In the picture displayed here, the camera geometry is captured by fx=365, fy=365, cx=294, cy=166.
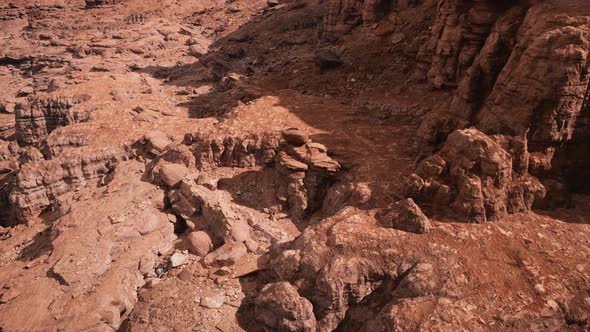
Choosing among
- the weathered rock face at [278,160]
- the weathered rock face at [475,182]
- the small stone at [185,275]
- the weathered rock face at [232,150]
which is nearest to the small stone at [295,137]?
the weathered rock face at [278,160]

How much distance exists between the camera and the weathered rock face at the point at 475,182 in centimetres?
1080

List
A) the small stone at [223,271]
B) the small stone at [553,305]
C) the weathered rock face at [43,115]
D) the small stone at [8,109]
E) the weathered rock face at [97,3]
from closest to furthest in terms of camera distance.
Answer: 1. the small stone at [553,305]
2. the small stone at [223,271]
3. the weathered rock face at [43,115]
4. the small stone at [8,109]
5. the weathered rock face at [97,3]

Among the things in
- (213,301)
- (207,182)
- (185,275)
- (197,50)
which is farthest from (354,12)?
(213,301)

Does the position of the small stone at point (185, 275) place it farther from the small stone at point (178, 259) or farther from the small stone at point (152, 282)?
the small stone at point (152, 282)

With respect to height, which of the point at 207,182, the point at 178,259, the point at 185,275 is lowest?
the point at 178,259

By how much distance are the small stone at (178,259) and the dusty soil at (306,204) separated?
73mm

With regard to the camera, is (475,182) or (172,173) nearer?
(475,182)

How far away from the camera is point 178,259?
13.6 meters

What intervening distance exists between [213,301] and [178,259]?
9.48 feet

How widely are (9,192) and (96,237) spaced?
10128 mm

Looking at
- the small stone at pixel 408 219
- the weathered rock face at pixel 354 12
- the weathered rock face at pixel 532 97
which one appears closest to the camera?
the weathered rock face at pixel 532 97

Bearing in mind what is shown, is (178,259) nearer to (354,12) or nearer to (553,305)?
(553,305)

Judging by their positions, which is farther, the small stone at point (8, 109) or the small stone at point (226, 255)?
the small stone at point (8, 109)

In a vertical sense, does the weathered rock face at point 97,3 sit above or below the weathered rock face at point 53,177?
above
